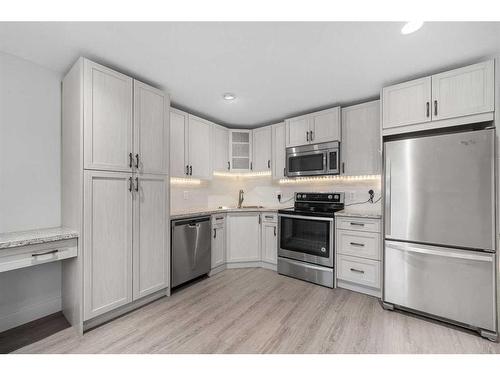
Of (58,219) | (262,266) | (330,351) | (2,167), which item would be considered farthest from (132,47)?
(262,266)

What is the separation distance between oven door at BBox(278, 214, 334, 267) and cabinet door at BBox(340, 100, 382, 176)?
79 centimetres

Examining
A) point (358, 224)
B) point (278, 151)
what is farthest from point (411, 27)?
point (278, 151)

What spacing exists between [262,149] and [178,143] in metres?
1.40

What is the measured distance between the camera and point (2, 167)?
1817 mm

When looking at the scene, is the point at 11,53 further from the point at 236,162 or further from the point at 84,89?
the point at 236,162

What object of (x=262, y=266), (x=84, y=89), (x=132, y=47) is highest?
(x=132, y=47)

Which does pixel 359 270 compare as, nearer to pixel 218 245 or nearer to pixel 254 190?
pixel 218 245

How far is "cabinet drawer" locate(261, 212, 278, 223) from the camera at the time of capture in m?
3.29

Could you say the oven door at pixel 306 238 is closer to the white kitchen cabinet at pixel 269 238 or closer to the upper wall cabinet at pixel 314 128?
the white kitchen cabinet at pixel 269 238

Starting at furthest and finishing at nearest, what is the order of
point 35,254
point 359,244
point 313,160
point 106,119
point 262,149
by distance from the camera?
1. point 262,149
2. point 313,160
3. point 359,244
4. point 106,119
5. point 35,254

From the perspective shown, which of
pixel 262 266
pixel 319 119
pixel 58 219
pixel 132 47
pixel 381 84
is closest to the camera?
pixel 132 47

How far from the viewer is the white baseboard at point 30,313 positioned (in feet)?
6.03

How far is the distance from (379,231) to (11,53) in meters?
3.83

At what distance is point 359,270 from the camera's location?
2539 mm
